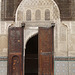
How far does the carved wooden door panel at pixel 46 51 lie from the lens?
16.7ft

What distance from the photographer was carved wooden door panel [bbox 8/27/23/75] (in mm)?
5074

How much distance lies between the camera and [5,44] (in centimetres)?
516

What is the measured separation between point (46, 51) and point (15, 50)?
3.45ft

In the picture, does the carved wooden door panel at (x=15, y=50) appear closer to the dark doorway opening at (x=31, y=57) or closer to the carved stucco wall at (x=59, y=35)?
the carved stucco wall at (x=59, y=35)

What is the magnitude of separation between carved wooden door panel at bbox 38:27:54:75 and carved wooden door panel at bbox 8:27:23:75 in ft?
2.20

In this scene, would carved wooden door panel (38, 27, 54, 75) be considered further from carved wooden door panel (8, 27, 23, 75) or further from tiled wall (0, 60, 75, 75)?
carved wooden door panel (8, 27, 23, 75)

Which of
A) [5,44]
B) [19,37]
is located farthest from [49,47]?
[5,44]

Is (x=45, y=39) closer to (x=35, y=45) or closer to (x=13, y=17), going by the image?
(x=13, y=17)

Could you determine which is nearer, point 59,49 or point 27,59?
point 59,49

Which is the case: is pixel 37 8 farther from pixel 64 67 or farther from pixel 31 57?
pixel 31 57

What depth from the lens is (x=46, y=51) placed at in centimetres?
512

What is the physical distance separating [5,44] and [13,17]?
97cm

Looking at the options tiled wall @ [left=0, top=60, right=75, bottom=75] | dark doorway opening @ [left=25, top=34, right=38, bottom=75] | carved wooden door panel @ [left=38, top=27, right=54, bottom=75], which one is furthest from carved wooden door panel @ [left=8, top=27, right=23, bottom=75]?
dark doorway opening @ [left=25, top=34, right=38, bottom=75]

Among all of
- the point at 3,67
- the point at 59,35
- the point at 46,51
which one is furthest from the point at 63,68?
the point at 3,67
